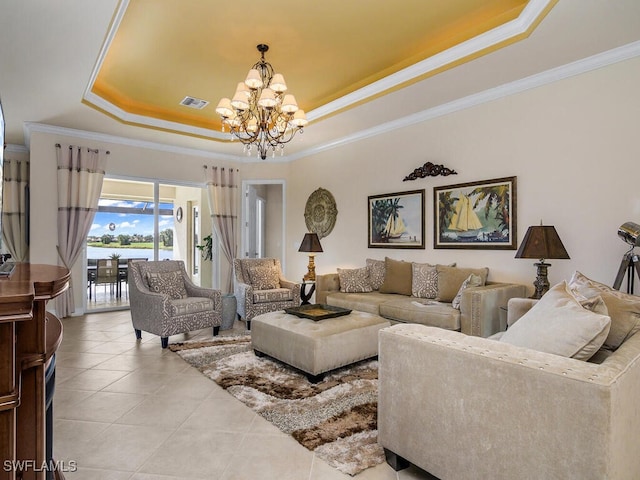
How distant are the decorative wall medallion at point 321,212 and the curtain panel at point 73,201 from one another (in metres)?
3.46

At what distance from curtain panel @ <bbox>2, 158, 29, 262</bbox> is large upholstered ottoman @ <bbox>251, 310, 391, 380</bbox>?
16.5ft

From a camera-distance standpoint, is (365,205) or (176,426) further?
(365,205)

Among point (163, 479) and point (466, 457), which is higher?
point (466, 457)

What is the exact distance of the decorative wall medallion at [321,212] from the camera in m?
6.24

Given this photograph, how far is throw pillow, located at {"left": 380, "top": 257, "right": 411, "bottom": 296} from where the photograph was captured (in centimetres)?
465

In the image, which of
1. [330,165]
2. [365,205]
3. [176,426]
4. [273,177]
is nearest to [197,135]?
[273,177]

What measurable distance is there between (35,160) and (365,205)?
488 cm

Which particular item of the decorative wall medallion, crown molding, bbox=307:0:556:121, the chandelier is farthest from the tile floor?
the decorative wall medallion

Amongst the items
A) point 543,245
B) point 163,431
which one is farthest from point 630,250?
point 163,431

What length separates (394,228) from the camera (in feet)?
17.0

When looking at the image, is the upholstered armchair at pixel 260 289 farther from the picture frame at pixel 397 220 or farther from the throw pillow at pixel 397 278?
the picture frame at pixel 397 220

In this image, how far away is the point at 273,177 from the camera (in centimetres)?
726

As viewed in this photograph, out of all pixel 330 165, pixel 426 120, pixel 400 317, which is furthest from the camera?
pixel 330 165

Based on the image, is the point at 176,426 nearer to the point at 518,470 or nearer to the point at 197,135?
the point at 518,470
